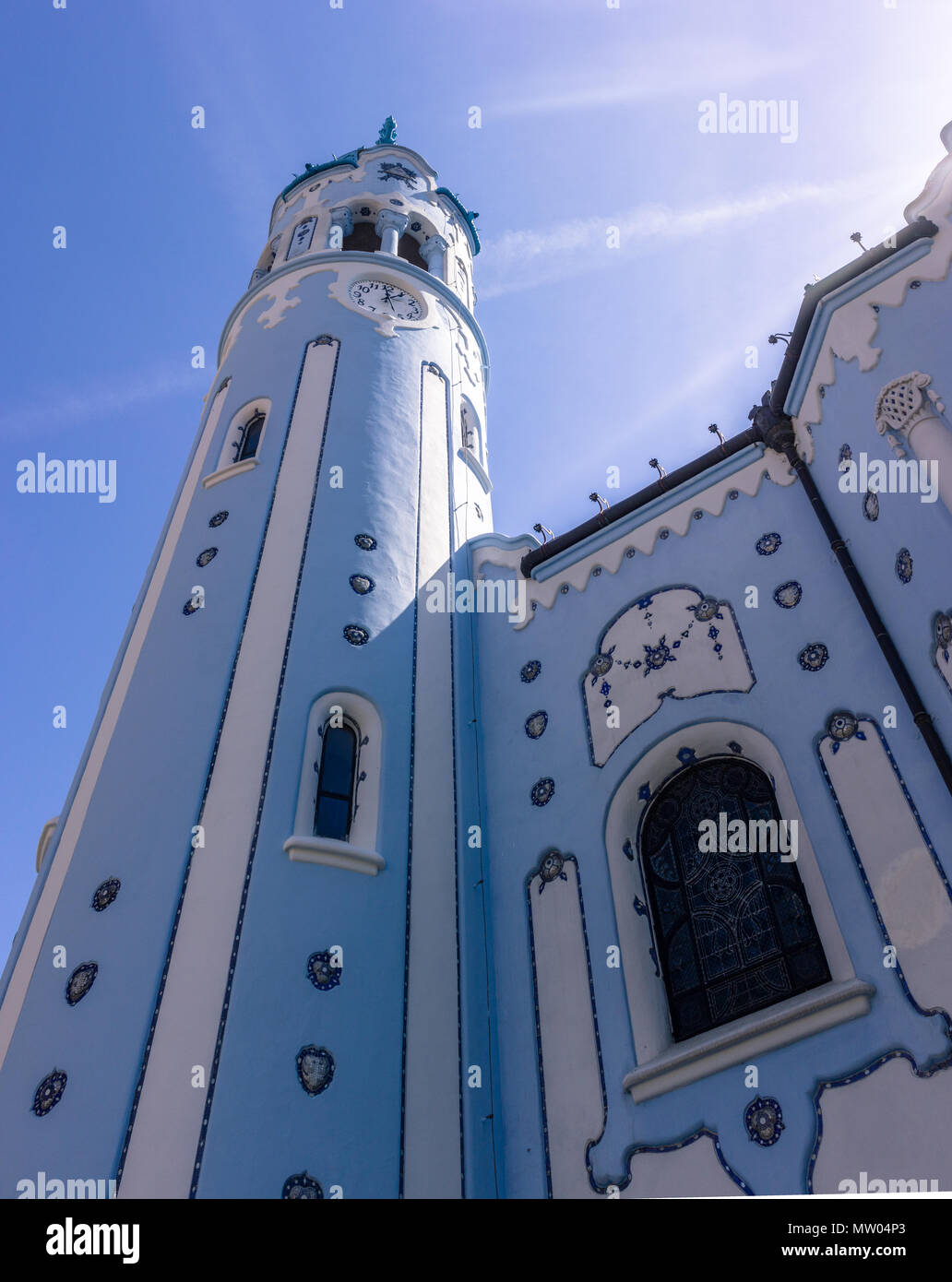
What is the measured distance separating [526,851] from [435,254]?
10447mm

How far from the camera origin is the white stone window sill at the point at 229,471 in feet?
36.0

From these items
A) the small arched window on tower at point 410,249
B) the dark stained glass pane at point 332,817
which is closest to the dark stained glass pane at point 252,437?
the dark stained glass pane at point 332,817

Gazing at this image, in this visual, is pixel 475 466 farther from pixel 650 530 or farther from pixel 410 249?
pixel 410 249

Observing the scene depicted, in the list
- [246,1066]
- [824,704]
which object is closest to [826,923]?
[824,704]

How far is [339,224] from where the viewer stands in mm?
15945

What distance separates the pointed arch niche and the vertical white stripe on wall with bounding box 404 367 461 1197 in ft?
3.95

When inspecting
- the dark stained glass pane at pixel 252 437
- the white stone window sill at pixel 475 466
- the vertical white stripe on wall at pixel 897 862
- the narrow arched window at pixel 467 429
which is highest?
the narrow arched window at pixel 467 429

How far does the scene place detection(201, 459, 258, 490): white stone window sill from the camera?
11.0 m

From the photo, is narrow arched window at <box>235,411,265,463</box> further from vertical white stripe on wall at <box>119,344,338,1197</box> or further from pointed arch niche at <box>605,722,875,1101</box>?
pointed arch niche at <box>605,722,875,1101</box>

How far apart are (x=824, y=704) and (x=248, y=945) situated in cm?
401

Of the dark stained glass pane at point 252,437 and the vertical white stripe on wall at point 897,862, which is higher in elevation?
the dark stained glass pane at point 252,437

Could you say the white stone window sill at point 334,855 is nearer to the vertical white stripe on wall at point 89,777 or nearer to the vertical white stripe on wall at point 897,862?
the vertical white stripe on wall at point 89,777

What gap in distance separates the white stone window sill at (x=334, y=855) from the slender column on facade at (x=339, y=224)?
10.3 m

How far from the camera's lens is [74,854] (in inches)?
317
